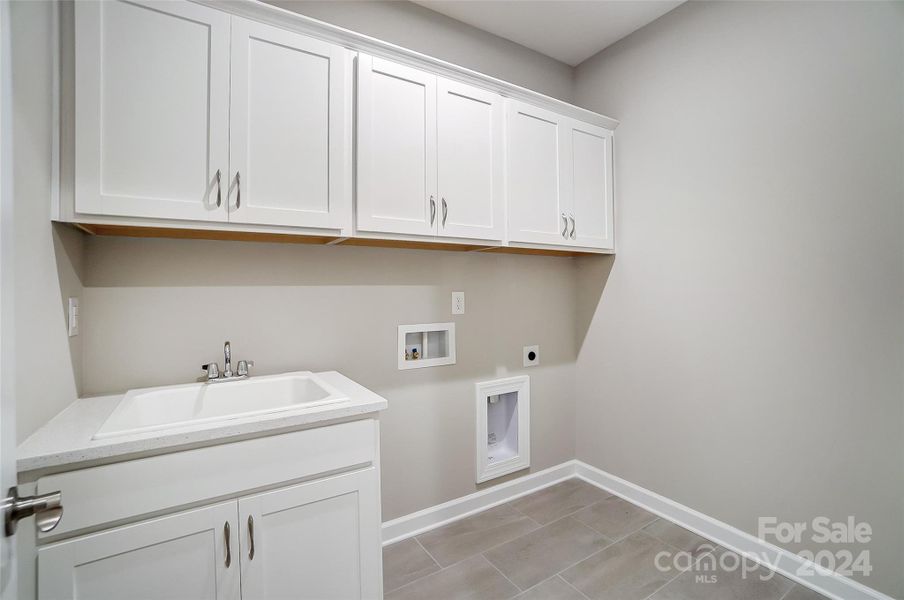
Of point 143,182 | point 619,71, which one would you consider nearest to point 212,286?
point 143,182

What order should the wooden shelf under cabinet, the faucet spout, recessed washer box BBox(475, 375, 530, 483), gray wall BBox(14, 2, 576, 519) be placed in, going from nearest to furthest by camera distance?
gray wall BBox(14, 2, 576, 519) < the wooden shelf under cabinet < the faucet spout < recessed washer box BBox(475, 375, 530, 483)

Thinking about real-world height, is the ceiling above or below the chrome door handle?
above

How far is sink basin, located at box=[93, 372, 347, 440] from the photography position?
1405mm

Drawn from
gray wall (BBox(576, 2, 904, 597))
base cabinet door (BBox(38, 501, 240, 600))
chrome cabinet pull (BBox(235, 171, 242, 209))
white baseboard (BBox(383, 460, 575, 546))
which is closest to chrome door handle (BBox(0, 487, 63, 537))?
base cabinet door (BBox(38, 501, 240, 600))

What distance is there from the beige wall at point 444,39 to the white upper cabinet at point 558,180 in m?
0.51

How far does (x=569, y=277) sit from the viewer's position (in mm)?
2922

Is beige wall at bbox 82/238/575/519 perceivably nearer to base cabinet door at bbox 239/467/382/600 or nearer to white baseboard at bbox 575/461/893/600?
white baseboard at bbox 575/461/893/600

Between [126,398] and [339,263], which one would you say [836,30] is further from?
[126,398]

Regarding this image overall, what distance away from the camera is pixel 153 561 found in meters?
1.14

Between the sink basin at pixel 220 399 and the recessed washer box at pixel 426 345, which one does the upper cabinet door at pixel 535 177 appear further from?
the sink basin at pixel 220 399

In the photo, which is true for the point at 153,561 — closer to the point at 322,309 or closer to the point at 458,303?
the point at 322,309

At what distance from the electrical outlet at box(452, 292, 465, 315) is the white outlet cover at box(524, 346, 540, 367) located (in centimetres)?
56

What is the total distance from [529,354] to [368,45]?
1.91 meters

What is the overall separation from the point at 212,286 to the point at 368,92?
3.42ft
